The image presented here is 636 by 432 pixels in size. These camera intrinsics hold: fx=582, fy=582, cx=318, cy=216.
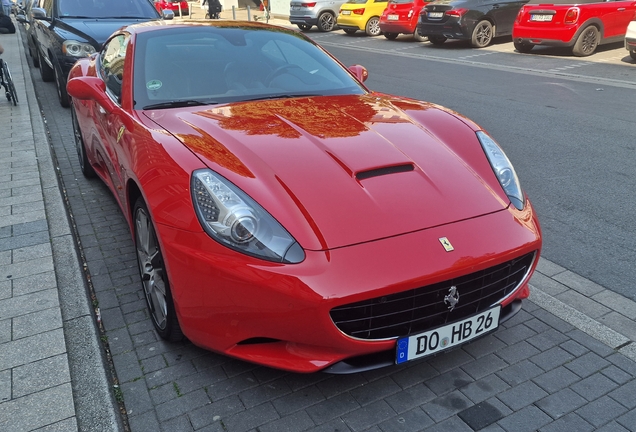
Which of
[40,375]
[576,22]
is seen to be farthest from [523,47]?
[40,375]

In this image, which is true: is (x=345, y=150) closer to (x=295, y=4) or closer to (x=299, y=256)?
(x=299, y=256)

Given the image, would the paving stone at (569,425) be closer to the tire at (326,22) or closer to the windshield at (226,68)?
the windshield at (226,68)

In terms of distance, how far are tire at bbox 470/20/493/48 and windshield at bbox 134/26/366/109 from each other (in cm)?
1294

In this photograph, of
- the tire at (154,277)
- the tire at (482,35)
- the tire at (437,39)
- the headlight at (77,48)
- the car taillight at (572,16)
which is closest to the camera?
the tire at (154,277)

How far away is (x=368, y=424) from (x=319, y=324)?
0.53 meters

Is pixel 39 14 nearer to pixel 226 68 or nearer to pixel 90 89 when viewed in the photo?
pixel 90 89

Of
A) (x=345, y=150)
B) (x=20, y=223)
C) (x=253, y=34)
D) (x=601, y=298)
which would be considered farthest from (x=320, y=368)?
(x=20, y=223)

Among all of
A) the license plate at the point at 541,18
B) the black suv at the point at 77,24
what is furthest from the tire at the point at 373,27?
the black suv at the point at 77,24

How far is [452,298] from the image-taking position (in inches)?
95.7

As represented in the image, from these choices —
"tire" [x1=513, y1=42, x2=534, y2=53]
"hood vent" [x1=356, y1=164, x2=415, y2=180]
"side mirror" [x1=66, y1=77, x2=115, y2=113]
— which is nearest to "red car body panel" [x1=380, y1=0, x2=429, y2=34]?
"tire" [x1=513, y1=42, x2=534, y2=53]

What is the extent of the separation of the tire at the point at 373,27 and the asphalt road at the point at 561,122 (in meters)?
5.14

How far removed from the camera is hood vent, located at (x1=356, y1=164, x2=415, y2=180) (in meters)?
2.71

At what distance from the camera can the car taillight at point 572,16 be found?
12.9m

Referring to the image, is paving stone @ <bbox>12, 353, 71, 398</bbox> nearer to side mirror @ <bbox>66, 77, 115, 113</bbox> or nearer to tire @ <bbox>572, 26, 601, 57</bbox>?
side mirror @ <bbox>66, 77, 115, 113</bbox>
